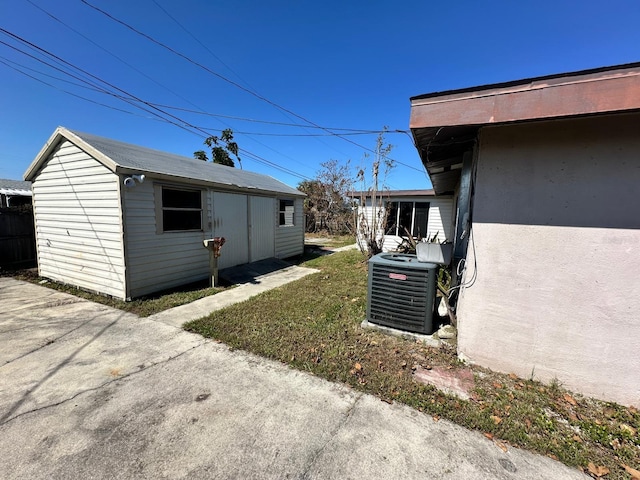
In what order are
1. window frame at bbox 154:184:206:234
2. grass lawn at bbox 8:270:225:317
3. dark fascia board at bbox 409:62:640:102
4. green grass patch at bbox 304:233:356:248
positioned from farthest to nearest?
green grass patch at bbox 304:233:356:248
window frame at bbox 154:184:206:234
grass lawn at bbox 8:270:225:317
dark fascia board at bbox 409:62:640:102

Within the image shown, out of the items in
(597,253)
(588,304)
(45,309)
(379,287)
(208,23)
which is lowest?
(45,309)

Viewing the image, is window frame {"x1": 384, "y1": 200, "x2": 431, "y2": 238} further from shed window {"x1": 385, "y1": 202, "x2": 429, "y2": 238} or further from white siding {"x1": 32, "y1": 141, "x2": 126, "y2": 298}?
white siding {"x1": 32, "y1": 141, "x2": 126, "y2": 298}

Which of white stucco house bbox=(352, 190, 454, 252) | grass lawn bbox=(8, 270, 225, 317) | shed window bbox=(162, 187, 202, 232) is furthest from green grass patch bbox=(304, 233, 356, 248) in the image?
grass lawn bbox=(8, 270, 225, 317)

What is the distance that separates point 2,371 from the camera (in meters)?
2.80

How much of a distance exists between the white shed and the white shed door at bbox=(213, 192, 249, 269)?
0.09 feet

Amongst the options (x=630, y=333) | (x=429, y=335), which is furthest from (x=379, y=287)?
(x=630, y=333)

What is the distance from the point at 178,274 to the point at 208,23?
282 inches

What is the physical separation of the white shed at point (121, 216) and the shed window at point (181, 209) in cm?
2

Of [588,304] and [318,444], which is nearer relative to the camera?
[318,444]

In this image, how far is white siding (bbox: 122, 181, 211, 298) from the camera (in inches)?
199

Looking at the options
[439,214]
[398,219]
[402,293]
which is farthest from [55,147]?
[439,214]

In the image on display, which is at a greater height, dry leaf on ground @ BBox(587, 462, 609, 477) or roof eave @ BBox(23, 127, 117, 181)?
roof eave @ BBox(23, 127, 117, 181)

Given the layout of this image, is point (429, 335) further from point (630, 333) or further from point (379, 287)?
point (630, 333)

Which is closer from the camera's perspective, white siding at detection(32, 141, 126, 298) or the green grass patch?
white siding at detection(32, 141, 126, 298)
